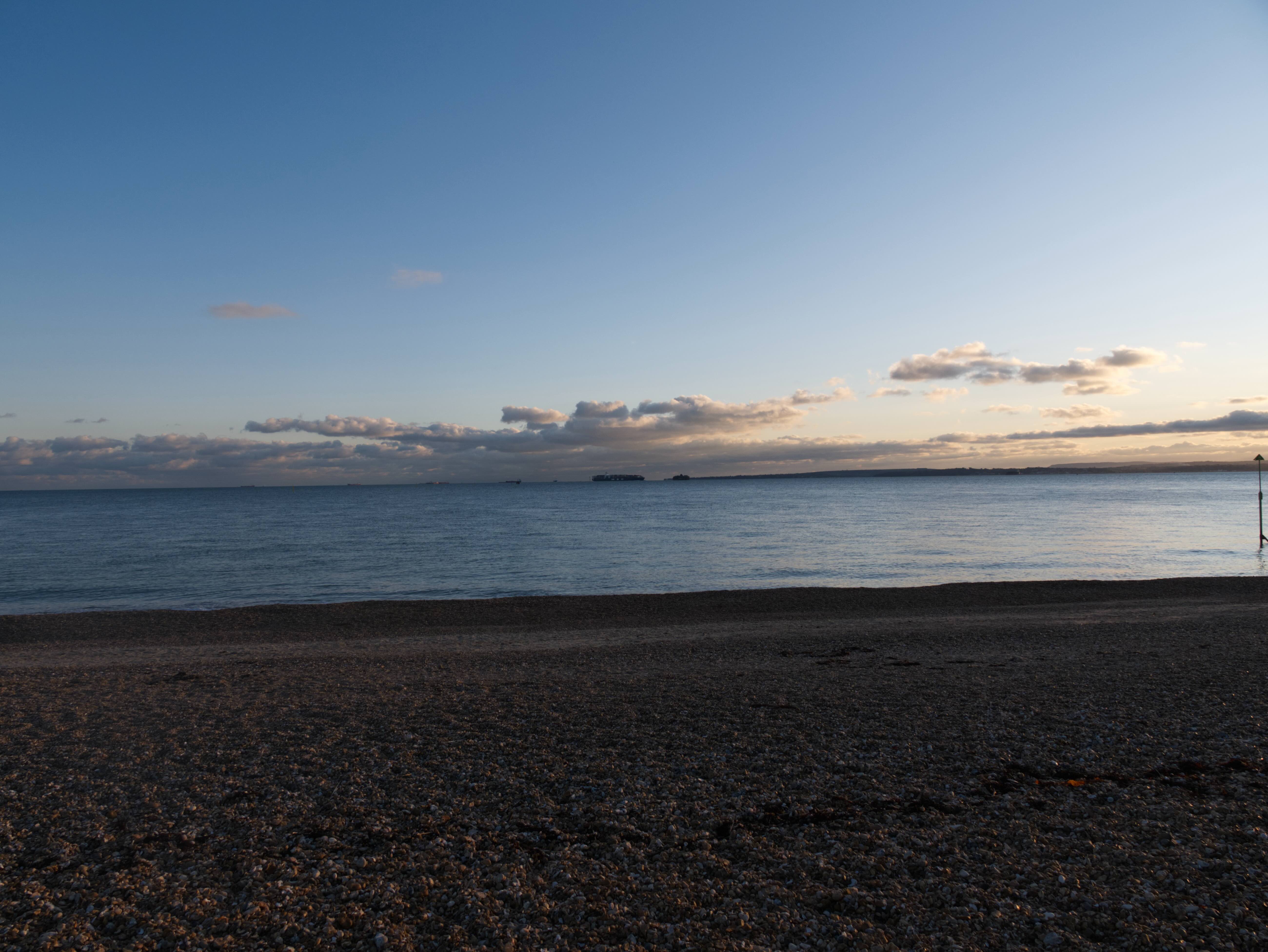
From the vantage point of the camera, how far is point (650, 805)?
5.86 m

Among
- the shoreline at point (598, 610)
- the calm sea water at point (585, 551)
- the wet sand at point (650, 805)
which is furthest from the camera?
the calm sea water at point (585, 551)

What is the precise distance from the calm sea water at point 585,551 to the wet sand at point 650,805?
1503 cm

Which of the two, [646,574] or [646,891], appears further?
[646,574]

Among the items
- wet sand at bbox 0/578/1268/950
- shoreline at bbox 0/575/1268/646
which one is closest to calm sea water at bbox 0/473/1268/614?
shoreline at bbox 0/575/1268/646

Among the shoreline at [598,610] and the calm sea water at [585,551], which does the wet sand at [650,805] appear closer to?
the shoreline at [598,610]

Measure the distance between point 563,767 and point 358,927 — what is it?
2762mm

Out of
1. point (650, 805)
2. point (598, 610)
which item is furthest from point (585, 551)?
point (650, 805)

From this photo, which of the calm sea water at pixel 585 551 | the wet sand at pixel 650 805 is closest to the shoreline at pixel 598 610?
the calm sea water at pixel 585 551

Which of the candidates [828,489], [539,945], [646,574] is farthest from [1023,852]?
[828,489]

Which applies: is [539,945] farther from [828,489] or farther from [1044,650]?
[828,489]

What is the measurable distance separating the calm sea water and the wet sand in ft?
49.3

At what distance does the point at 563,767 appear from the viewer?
22.4 feet

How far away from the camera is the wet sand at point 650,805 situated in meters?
4.25

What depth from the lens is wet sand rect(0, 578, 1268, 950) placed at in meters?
4.25
